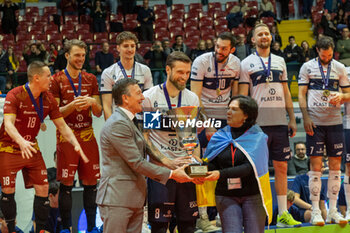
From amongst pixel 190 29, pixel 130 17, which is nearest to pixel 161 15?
pixel 130 17

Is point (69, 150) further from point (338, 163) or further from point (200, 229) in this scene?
Result: point (338, 163)

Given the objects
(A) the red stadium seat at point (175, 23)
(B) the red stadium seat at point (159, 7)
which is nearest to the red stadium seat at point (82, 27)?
(B) the red stadium seat at point (159, 7)

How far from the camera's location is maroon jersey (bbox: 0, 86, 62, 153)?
531cm

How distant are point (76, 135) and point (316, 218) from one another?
323 cm

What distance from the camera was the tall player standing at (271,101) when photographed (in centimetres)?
599

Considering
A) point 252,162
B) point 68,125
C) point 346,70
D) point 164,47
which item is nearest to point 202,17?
point 164,47

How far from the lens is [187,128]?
15.7ft

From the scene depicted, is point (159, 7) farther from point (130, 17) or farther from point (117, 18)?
point (117, 18)

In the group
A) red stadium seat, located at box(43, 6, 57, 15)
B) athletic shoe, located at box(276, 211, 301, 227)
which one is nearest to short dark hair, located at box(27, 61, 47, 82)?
athletic shoe, located at box(276, 211, 301, 227)

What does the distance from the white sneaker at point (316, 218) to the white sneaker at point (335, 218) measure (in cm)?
16

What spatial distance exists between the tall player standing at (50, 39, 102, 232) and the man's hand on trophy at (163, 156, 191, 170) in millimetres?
1412

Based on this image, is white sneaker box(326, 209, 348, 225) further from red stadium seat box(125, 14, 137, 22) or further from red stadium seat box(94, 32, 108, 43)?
red stadium seat box(125, 14, 137, 22)

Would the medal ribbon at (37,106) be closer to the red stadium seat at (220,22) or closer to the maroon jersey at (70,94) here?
the maroon jersey at (70,94)

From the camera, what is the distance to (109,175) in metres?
4.19
